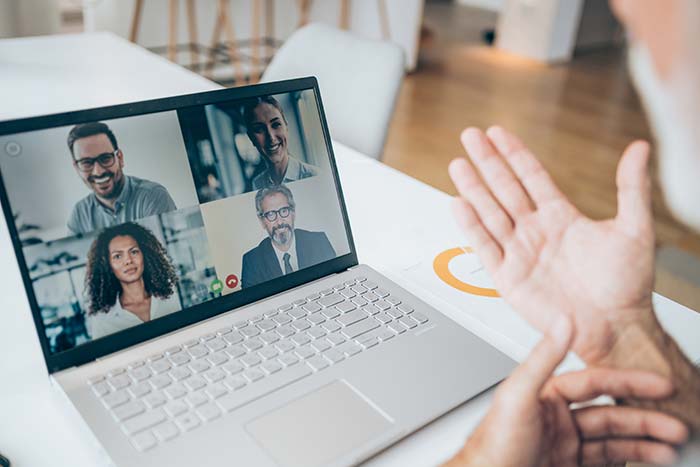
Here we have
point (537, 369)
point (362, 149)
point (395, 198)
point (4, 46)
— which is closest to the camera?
point (537, 369)

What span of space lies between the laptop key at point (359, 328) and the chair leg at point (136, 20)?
10.4 feet

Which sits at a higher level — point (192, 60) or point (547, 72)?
point (192, 60)

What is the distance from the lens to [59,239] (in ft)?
1.97

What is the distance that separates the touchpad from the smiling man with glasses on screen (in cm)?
24

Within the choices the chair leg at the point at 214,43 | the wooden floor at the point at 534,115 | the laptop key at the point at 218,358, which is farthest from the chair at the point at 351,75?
the chair leg at the point at 214,43

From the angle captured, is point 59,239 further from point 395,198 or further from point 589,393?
point 395,198

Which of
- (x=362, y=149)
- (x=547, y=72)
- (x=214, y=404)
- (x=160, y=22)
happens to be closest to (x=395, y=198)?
(x=362, y=149)

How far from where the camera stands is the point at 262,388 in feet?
1.95

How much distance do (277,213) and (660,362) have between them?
417mm

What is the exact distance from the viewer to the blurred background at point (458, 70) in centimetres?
304

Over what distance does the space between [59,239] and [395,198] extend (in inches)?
23.6

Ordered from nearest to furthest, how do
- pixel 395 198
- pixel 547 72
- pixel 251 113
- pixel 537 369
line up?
1. pixel 537 369
2. pixel 251 113
3. pixel 395 198
4. pixel 547 72

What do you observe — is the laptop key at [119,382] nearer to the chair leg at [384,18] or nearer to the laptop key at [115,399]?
the laptop key at [115,399]

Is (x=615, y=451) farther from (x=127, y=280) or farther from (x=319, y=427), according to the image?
(x=127, y=280)
